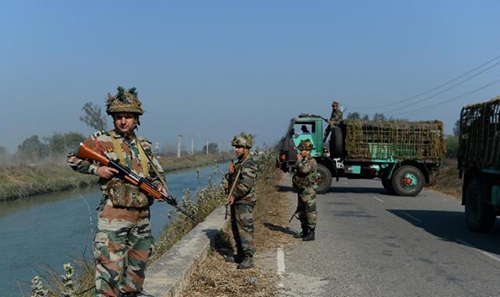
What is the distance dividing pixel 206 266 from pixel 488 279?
3.51m

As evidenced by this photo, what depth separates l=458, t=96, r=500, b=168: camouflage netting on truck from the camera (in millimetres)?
8898

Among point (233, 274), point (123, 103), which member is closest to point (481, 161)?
point (233, 274)

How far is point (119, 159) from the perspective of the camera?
4070 mm

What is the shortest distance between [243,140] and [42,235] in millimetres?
9724

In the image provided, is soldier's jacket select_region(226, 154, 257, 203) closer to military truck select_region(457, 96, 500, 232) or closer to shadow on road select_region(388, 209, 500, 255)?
shadow on road select_region(388, 209, 500, 255)

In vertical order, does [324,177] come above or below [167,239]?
above

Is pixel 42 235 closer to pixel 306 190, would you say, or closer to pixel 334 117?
pixel 306 190

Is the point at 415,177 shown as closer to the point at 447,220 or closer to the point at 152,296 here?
the point at 447,220

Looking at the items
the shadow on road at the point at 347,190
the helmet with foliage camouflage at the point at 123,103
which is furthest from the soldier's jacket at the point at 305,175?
the shadow on road at the point at 347,190

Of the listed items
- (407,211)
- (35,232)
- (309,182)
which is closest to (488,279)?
(309,182)

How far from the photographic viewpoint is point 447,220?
11.4 metres

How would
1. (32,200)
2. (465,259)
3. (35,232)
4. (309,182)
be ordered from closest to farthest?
Result: (465,259), (309,182), (35,232), (32,200)

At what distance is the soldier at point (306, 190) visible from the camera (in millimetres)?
8445

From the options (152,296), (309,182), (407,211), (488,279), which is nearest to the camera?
(152,296)
